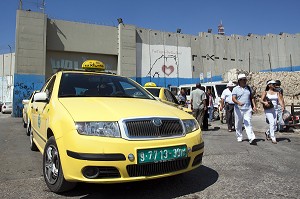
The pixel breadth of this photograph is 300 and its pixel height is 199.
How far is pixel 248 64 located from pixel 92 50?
19.4m

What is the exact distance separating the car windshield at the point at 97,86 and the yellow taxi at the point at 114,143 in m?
0.40

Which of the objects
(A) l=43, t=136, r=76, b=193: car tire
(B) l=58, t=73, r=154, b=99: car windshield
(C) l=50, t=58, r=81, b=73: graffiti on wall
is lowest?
(A) l=43, t=136, r=76, b=193: car tire

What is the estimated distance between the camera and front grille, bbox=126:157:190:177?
111 inches

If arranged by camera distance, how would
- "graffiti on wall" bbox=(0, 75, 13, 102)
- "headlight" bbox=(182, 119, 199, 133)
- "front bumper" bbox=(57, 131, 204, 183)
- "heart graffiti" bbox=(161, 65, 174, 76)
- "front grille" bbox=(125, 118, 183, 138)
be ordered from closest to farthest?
"front bumper" bbox=(57, 131, 204, 183)
"front grille" bbox=(125, 118, 183, 138)
"headlight" bbox=(182, 119, 199, 133)
"heart graffiti" bbox=(161, 65, 174, 76)
"graffiti on wall" bbox=(0, 75, 13, 102)

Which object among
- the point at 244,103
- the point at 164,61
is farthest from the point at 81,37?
the point at 244,103

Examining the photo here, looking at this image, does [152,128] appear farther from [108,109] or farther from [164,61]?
[164,61]

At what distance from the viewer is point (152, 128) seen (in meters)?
2.94

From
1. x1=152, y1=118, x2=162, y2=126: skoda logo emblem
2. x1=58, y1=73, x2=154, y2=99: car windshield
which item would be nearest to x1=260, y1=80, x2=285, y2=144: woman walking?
x1=58, y1=73, x2=154, y2=99: car windshield

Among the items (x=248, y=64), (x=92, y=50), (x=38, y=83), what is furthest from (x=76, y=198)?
(x=248, y=64)

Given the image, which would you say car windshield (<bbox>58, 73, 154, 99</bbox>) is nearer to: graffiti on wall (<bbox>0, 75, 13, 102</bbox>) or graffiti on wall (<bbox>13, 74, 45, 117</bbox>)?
graffiti on wall (<bbox>13, 74, 45, 117</bbox>)

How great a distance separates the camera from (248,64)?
32.8m

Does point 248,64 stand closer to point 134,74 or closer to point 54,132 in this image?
point 134,74

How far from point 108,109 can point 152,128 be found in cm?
57

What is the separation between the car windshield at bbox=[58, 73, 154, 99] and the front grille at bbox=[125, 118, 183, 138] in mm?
1209
